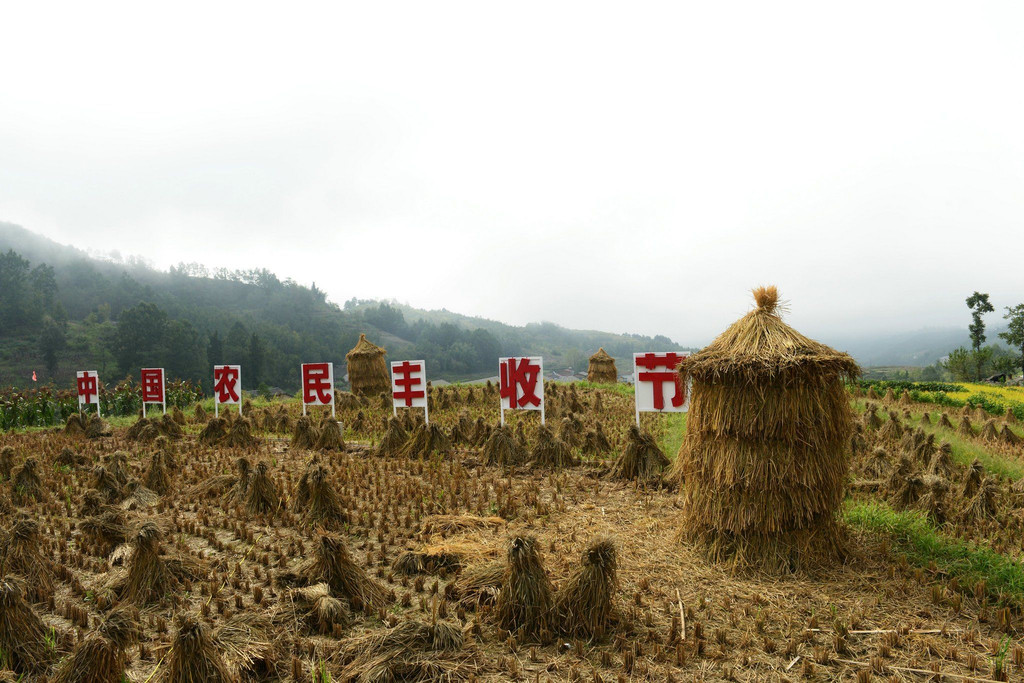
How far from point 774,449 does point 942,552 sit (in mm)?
1936

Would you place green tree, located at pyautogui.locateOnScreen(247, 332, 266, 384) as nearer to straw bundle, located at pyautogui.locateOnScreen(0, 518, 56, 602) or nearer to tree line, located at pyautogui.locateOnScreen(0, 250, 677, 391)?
tree line, located at pyautogui.locateOnScreen(0, 250, 677, 391)

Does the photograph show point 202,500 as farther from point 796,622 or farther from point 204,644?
point 796,622

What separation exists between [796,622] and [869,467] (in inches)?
204

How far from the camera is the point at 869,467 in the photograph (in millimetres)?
7918

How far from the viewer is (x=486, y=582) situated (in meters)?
4.34

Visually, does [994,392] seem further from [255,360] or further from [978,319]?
[255,360]

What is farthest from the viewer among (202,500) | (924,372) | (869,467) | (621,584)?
(924,372)

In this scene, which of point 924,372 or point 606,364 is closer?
point 606,364

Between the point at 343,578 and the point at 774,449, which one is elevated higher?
the point at 774,449

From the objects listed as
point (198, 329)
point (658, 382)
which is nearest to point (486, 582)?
point (658, 382)

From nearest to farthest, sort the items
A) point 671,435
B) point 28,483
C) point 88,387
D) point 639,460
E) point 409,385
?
point 28,483
point 639,460
point 671,435
point 409,385
point 88,387

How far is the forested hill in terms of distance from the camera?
2019 inches

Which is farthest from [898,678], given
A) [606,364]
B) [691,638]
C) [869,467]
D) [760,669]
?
[606,364]

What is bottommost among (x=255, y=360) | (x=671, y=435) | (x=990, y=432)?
(x=990, y=432)
